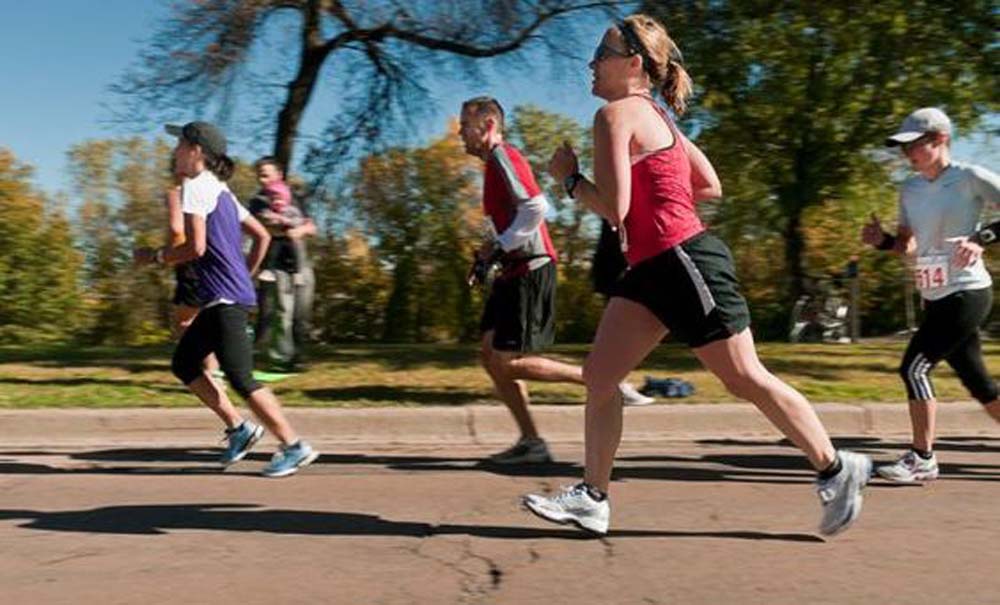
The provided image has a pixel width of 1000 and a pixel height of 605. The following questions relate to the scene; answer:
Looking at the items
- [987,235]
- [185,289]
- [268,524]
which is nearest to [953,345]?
[987,235]

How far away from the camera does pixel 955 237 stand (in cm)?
541

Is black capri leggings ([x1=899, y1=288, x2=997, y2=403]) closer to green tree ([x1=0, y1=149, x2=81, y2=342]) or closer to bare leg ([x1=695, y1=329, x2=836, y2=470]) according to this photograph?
bare leg ([x1=695, y1=329, x2=836, y2=470])

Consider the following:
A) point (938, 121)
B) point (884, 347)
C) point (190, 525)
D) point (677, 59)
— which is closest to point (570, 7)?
point (884, 347)

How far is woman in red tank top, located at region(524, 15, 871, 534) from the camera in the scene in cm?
416

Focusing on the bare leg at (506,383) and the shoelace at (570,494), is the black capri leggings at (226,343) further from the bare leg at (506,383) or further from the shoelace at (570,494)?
the shoelace at (570,494)

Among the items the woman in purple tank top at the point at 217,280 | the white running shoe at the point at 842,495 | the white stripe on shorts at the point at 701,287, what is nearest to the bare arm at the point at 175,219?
the woman in purple tank top at the point at 217,280

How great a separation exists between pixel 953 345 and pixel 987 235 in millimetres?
560

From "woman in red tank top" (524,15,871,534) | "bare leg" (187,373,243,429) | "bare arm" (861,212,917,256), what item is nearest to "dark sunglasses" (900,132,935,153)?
"bare arm" (861,212,917,256)

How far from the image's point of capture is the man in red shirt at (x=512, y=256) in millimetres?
5797

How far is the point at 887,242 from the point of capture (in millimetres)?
5672

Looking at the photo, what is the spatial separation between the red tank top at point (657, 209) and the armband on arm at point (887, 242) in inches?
69.2

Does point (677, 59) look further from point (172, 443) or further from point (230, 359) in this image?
point (172, 443)

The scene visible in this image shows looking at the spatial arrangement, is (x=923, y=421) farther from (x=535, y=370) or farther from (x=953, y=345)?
(x=535, y=370)

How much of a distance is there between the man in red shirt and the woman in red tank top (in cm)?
141
